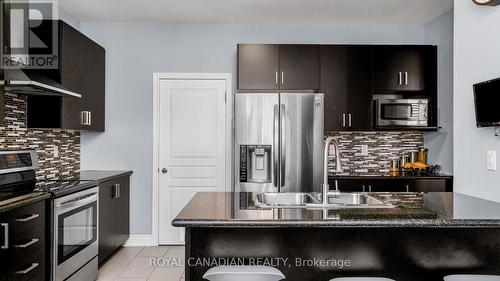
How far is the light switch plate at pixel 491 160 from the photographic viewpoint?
2307 mm

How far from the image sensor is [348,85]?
4.27m

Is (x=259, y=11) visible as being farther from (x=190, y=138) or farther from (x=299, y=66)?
(x=190, y=138)

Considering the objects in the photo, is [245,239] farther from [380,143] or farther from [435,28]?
[435,28]

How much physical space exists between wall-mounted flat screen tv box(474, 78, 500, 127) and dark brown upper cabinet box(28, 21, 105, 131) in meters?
3.19

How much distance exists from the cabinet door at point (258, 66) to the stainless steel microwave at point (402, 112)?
1.18 m

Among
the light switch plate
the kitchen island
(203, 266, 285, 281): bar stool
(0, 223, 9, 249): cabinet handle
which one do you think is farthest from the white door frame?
(203, 266, 285, 281): bar stool

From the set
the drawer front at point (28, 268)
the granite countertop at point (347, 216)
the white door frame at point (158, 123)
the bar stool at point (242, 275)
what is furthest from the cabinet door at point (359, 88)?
the drawer front at point (28, 268)

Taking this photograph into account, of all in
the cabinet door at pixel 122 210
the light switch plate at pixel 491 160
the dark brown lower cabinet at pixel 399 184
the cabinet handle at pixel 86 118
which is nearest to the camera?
the light switch plate at pixel 491 160

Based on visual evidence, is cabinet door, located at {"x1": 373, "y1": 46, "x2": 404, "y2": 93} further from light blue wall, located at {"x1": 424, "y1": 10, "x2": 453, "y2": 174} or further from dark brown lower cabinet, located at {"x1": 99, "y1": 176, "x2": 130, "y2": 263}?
dark brown lower cabinet, located at {"x1": 99, "y1": 176, "x2": 130, "y2": 263}

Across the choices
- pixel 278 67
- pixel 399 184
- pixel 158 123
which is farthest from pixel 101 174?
pixel 399 184

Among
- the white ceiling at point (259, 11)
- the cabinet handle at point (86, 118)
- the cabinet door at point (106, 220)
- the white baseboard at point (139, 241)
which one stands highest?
the white ceiling at point (259, 11)

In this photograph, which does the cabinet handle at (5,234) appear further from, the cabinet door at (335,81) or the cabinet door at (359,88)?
the cabinet door at (359,88)

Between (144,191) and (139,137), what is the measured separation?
25.9 inches

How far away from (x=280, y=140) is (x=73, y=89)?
6.65 ft
